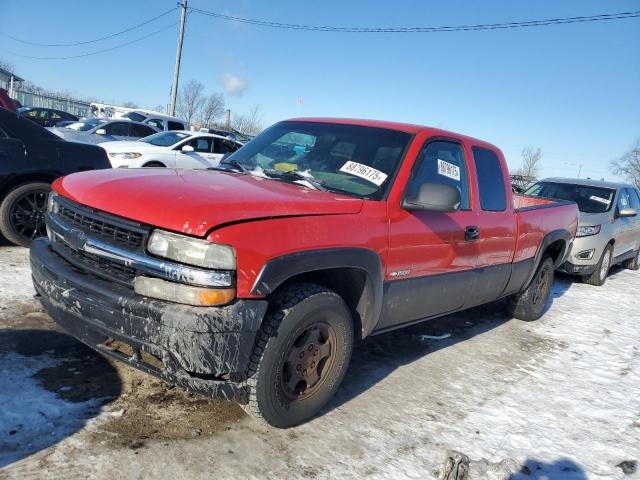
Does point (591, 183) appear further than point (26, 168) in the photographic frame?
Yes

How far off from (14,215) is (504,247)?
5.24 metres

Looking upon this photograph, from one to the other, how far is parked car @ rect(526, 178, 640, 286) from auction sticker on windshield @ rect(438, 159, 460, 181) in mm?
4704

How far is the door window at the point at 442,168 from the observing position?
11.6 feet

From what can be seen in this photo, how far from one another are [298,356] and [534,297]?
3.93 metres

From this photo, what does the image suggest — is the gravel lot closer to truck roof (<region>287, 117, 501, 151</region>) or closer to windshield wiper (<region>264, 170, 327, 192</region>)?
windshield wiper (<region>264, 170, 327, 192</region>)

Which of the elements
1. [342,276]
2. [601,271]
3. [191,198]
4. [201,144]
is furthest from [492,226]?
[201,144]

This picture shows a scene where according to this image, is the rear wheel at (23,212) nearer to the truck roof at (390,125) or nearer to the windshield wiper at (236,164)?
the windshield wiper at (236,164)

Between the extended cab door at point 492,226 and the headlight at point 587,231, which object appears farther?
the headlight at point 587,231

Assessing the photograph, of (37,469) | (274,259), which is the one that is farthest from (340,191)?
(37,469)

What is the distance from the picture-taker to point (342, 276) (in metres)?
3.10

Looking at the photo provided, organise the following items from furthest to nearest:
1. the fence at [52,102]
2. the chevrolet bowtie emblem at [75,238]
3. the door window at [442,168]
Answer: the fence at [52,102], the door window at [442,168], the chevrolet bowtie emblem at [75,238]

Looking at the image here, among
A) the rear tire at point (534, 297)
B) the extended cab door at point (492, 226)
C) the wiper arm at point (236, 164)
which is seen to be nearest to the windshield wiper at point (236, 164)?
the wiper arm at point (236, 164)

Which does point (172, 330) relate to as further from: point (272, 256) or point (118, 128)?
point (118, 128)

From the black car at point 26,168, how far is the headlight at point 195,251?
3.81 m
